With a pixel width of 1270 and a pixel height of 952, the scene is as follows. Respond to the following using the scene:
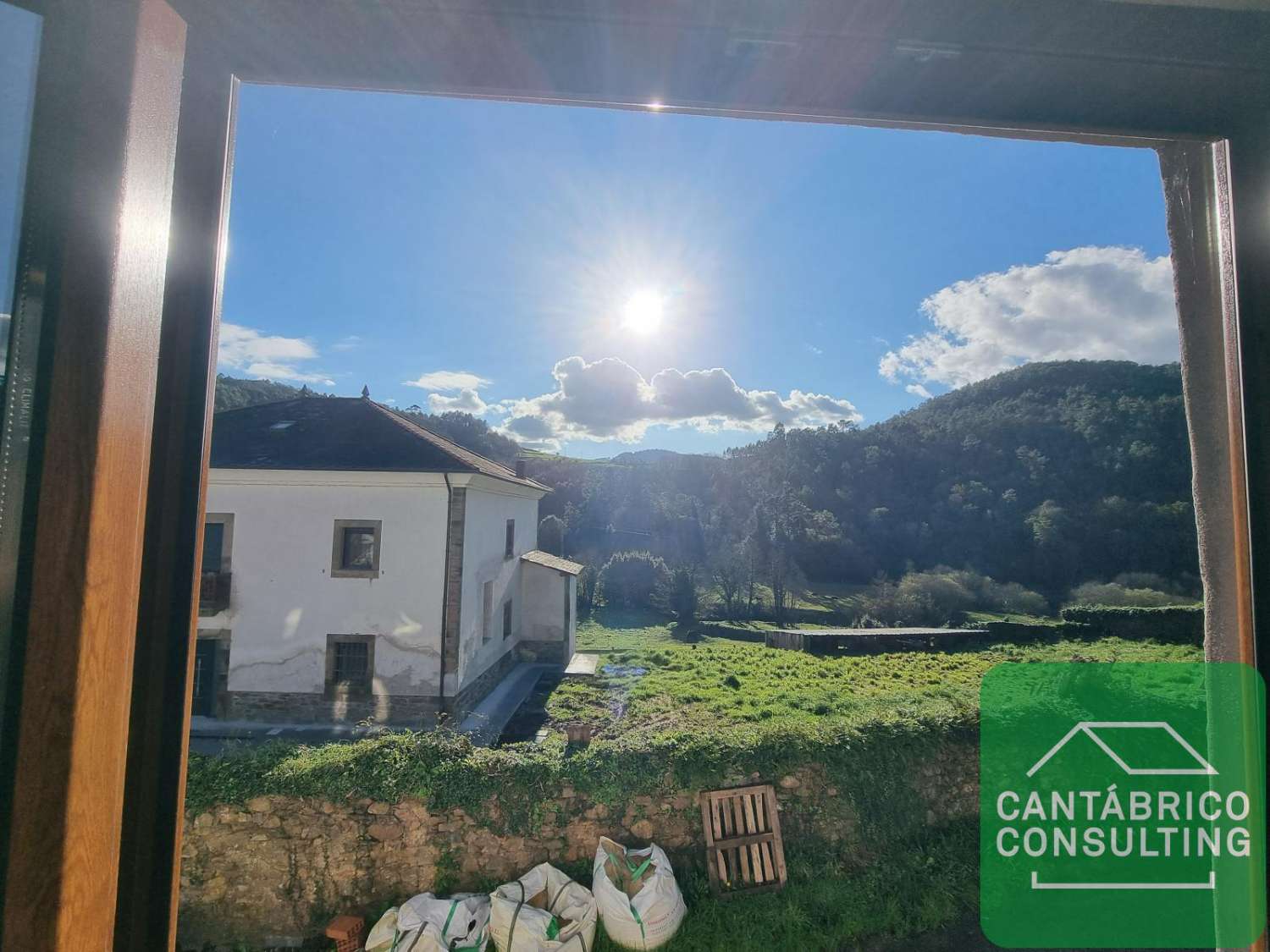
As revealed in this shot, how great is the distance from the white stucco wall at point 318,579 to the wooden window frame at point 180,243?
6824mm

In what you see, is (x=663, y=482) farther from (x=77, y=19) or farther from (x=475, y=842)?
(x=77, y=19)

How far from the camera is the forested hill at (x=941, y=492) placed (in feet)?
56.2

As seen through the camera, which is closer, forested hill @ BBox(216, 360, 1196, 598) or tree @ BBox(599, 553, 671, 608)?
tree @ BBox(599, 553, 671, 608)

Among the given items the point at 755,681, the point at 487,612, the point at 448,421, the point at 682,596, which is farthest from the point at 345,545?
the point at 448,421

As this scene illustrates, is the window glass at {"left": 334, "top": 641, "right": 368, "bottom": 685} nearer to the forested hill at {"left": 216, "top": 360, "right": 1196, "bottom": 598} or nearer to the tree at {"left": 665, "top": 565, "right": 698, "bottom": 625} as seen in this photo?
the forested hill at {"left": 216, "top": 360, "right": 1196, "bottom": 598}

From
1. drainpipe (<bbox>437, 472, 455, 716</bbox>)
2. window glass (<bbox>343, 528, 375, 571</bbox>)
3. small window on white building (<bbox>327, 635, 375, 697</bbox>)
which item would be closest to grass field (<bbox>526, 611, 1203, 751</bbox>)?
drainpipe (<bbox>437, 472, 455, 716</bbox>)

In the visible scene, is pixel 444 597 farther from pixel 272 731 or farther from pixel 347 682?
pixel 272 731

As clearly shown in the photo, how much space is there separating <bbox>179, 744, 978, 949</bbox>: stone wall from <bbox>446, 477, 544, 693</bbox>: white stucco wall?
3.88 meters

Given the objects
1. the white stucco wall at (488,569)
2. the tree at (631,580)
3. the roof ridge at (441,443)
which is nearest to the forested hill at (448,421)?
the roof ridge at (441,443)

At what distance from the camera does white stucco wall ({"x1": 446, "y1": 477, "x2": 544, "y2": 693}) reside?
23.6 feet

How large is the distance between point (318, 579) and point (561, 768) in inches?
210

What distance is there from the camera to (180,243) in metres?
0.54

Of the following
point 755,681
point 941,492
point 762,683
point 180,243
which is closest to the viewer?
point 180,243

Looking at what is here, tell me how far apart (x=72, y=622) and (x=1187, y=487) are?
4.06 ft
